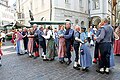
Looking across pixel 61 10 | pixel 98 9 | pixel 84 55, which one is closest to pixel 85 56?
pixel 84 55

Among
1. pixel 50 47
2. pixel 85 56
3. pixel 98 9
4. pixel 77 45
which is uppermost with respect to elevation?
pixel 98 9

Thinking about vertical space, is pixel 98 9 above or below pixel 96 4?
below

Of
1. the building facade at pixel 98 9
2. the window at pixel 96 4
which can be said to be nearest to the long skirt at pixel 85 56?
the building facade at pixel 98 9

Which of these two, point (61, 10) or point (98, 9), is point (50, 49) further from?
point (98, 9)

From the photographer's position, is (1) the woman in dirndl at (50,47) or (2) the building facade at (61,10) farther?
(2) the building facade at (61,10)

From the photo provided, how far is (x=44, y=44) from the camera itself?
1105 centimetres

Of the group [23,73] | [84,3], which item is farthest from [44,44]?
[84,3]

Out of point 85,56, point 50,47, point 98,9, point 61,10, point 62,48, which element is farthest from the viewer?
point 98,9

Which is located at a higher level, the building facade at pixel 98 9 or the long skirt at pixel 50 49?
the building facade at pixel 98 9

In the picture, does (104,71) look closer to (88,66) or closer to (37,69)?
(88,66)

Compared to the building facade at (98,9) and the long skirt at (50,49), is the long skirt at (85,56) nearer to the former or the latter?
the long skirt at (50,49)

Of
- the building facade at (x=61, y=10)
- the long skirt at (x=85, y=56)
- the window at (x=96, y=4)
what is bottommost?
the long skirt at (x=85, y=56)

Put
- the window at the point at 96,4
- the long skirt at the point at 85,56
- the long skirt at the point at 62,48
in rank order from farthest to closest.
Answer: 1. the window at the point at 96,4
2. the long skirt at the point at 62,48
3. the long skirt at the point at 85,56

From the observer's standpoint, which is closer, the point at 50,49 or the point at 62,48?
the point at 62,48
